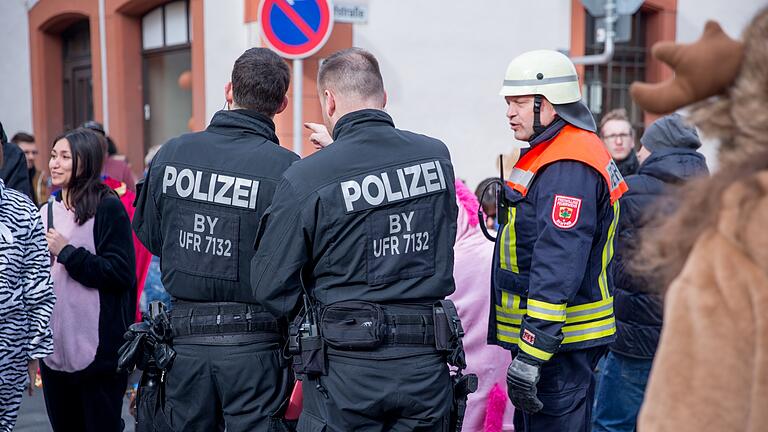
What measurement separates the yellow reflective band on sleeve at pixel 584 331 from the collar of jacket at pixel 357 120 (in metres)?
1.08

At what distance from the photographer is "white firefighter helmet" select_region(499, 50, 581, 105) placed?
3436 millimetres

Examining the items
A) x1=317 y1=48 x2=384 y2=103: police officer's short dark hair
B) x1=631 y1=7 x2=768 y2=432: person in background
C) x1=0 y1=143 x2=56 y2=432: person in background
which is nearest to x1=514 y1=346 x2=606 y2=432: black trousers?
x1=317 y1=48 x2=384 y2=103: police officer's short dark hair

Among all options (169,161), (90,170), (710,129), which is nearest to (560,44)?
(90,170)

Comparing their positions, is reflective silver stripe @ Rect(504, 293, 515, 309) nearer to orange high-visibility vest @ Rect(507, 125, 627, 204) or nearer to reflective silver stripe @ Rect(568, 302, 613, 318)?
reflective silver stripe @ Rect(568, 302, 613, 318)

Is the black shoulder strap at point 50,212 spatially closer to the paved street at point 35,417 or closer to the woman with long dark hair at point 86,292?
the woman with long dark hair at point 86,292

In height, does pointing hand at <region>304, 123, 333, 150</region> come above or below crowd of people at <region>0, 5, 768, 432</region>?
above

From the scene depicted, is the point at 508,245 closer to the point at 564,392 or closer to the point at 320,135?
the point at 564,392

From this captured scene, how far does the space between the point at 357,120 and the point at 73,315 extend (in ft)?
6.91

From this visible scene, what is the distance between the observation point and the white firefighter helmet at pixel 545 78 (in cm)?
344

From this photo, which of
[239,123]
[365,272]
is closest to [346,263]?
[365,272]

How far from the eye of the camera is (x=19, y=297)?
145 inches

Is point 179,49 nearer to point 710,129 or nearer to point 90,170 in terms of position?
point 90,170

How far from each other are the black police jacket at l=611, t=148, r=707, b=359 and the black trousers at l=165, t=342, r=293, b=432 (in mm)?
1945

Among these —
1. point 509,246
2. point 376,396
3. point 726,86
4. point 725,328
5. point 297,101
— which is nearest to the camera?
point 725,328
